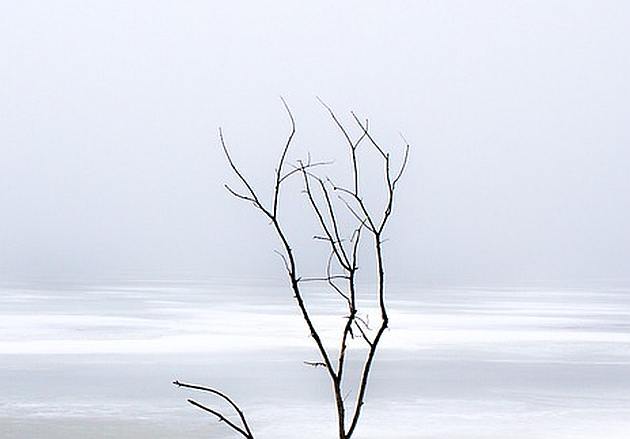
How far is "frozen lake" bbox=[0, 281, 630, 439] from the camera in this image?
1073 centimetres

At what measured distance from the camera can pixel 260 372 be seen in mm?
15148

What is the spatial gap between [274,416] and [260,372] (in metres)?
3.97

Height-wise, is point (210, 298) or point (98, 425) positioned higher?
point (210, 298)

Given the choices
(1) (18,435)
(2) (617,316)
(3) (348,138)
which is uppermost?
(2) (617,316)

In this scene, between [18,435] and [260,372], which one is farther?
[260,372]

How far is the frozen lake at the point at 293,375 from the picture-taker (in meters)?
10.7

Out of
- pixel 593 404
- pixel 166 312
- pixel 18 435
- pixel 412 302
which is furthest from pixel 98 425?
pixel 412 302

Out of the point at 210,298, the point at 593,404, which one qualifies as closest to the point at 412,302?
the point at 210,298

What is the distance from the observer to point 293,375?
1506 centimetres

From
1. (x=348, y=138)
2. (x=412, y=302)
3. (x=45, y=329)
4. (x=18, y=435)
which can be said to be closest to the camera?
(x=348, y=138)

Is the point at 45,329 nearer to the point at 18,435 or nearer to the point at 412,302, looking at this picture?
the point at 18,435

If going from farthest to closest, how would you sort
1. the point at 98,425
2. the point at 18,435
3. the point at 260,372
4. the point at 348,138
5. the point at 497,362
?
the point at 497,362
the point at 260,372
the point at 98,425
the point at 18,435
the point at 348,138

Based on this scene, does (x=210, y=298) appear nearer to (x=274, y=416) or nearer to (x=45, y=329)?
(x=45, y=329)

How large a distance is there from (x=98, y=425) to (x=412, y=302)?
25648mm
